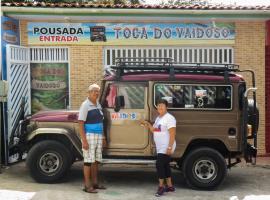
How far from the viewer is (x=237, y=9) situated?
38.1 ft

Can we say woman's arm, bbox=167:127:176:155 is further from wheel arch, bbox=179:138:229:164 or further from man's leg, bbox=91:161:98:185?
man's leg, bbox=91:161:98:185

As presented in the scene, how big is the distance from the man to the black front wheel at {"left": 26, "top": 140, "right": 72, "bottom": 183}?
2.01ft

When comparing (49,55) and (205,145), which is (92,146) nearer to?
(205,145)

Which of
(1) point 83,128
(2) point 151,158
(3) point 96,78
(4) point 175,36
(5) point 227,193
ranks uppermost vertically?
(4) point 175,36

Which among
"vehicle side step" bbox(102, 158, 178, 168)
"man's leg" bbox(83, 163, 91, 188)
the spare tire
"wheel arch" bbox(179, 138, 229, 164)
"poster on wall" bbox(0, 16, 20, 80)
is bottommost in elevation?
"man's leg" bbox(83, 163, 91, 188)

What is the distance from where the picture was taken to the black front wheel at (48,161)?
8594mm

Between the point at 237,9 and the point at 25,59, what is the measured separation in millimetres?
5390

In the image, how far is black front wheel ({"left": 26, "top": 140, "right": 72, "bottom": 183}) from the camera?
8.59m

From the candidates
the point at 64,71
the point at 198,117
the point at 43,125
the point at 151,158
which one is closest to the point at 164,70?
the point at 198,117

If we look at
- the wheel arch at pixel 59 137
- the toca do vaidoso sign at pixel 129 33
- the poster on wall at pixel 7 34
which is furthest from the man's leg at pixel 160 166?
the toca do vaidoso sign at pixel 129 33

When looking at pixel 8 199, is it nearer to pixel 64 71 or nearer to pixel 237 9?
pixel 64 71

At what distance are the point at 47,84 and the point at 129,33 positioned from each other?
8.21ft

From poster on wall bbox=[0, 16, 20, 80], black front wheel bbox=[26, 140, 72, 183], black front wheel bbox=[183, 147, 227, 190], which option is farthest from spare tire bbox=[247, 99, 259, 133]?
poster on wall bbox=[0, 16, 20, 80]

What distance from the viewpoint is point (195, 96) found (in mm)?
8539
